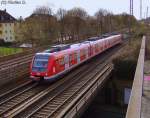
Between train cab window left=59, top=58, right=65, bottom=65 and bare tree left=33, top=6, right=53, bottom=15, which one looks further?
bare tree left=33, top=6, right=53, bottom=15

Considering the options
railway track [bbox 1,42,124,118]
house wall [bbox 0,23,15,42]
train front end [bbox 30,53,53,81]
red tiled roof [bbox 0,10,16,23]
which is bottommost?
railway track [bbox 1,42,124,118]

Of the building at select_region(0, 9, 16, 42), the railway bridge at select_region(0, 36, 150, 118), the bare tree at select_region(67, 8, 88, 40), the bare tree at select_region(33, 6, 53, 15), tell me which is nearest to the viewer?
the railway bridge at select_region(0, 36, 150, 118)

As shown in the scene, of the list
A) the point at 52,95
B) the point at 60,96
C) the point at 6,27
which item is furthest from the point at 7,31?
the point at 60,96

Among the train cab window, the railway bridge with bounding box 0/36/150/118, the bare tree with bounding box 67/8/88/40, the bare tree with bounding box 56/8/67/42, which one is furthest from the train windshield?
the bare tree with bounding box 67/8/88/40

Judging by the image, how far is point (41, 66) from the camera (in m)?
23.5

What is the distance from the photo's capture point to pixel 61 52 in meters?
25.4

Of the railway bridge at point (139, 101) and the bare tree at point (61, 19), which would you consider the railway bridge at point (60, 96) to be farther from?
the bare tree at point (61, 19)

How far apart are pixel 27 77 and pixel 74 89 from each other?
239 inches

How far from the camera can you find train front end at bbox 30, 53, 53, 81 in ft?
76.1

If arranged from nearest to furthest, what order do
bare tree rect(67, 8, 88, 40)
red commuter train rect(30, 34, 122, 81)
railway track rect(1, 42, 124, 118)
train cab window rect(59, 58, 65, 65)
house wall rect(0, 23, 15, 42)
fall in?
railway track rect(1, 42, 124, 118) → red commuter train rect(30, 34, 122, 81) → train cab window rect(59, 58, 65, 65) → bare tree rect(67, 8, 88, 40) → house wall rect(0, 23, 15, 42)

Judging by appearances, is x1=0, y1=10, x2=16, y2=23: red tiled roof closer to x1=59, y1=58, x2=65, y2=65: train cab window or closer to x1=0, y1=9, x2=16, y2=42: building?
x1=0, y1=9, x2=16, y2=42: building

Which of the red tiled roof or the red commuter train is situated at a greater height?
the red tiled roof

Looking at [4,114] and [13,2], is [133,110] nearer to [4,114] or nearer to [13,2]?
[4,114]

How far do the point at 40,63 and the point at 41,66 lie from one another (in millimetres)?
365
